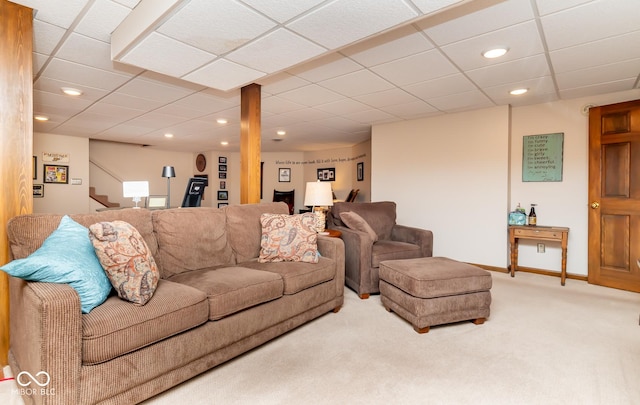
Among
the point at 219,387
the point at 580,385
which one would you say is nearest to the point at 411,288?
the point at 580,385

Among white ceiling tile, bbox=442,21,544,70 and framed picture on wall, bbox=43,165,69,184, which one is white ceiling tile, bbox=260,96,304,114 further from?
framed picture on wall, bbox=43,165,69,184

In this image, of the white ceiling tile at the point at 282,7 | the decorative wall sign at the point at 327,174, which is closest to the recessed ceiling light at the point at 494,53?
the white ceiling tile at the point at 282,7

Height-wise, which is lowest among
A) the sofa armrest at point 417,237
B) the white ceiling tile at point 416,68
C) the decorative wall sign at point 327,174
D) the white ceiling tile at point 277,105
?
the sofa armrest at point 417,237

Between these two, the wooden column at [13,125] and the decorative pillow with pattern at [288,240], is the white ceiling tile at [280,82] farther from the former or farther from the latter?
the wooden column at [13,125]

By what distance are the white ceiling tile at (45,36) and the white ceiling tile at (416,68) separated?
8.23 feet

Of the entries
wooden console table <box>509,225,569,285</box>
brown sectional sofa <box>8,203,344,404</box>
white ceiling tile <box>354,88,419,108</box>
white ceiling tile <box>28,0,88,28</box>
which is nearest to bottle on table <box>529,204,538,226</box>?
wooden console table <box>509,225,569,285</box>

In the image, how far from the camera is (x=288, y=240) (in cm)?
269

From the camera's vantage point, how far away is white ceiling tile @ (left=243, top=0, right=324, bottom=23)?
5.76ft

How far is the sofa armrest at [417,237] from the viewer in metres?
3.52

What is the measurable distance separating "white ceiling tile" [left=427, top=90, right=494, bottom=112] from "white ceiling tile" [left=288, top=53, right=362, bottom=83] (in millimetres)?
1478

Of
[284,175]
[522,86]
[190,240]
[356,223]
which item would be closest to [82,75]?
[190,240]

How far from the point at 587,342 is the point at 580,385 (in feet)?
2.25

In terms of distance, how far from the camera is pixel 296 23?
1959mm

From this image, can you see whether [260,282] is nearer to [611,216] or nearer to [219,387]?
[219,387]
